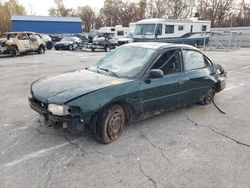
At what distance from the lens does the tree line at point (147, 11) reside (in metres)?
44.0

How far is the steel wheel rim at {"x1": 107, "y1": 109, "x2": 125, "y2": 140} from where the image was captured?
11.8ft

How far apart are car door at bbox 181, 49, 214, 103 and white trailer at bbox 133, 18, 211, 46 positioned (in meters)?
14.7

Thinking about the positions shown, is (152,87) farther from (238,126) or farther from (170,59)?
(238,126)

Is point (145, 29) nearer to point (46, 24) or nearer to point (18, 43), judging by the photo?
point (18, 43)

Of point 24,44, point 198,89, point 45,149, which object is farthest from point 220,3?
point 45,149

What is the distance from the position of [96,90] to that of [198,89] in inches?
103

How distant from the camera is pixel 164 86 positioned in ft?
13.8

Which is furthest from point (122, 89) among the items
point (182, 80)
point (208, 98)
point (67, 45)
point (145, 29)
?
point (67, 45)

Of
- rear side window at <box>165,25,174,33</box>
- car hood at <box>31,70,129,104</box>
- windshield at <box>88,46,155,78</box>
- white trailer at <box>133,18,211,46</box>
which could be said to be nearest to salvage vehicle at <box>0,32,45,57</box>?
white trailer at <box>133,18,211,46</box>

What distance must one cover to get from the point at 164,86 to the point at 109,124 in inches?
51.1

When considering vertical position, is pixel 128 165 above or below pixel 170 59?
below

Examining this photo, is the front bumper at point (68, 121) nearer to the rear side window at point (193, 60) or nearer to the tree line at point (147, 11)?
the rear side window at point (193, 60)

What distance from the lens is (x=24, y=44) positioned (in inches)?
672

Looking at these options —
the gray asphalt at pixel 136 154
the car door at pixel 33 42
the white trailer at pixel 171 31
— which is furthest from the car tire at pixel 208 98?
the car door at pixel 33 42
